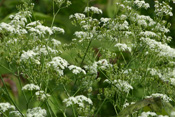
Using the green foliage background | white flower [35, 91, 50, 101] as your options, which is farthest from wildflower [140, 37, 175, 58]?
the green foliage background

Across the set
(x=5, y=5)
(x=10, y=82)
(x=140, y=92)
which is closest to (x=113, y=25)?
(x=10, y=82)

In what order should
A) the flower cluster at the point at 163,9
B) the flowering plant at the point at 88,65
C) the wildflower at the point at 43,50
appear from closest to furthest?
the flowering plant at the point at 88,65, the wildflower at the point at 43,50, the flower cluster at the point at 163,9

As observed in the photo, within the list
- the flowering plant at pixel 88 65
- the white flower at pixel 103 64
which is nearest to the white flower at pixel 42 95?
the flowering plant at pixel 88 65

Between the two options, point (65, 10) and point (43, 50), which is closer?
point (43, 50)

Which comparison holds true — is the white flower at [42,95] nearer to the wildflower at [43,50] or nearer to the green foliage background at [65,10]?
the wildflower at [43,50]

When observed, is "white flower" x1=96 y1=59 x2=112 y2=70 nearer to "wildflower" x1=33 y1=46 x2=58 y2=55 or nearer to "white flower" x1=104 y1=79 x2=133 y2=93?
"white flower" x1=104 y1=79 x2=133 y2=93

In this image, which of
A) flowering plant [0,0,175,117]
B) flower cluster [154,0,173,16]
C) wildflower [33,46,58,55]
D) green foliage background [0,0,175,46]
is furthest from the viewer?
green foliage background [0,0,175,46]

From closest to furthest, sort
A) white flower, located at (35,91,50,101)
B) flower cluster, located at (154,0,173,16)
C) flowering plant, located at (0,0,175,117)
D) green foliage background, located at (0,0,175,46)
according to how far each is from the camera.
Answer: white flower, located at (35,91,50,101) < flowering plant, located at (0,0,175,117) < flower cluster, located at (154,0,173,16) < green foliage background, located at (0,0,175,46)

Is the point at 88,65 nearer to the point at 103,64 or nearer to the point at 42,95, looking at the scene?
the point at 103,64

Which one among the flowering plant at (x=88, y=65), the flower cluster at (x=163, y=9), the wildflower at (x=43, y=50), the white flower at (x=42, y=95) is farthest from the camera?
the flower cluster at (x=163, y=9)

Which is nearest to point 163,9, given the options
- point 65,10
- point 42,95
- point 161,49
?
point 161,49

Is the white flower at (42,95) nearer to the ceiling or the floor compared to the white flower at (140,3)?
nearer to the floor

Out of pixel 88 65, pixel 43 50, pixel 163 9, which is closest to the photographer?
pixel 43 50

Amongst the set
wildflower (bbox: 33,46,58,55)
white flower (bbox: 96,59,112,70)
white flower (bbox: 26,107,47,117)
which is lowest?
white flower (bbox: 26,107,47,117)
